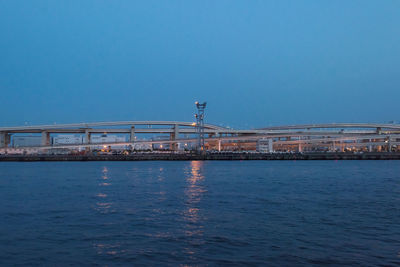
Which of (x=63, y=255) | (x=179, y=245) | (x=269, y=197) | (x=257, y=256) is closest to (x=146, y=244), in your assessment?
(x=179, y=245)

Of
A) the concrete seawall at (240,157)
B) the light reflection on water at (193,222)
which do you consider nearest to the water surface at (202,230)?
the light reflection on water at (193,222)

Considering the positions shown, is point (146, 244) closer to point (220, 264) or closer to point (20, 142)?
point (220, 264)

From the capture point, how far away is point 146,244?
24.7ft

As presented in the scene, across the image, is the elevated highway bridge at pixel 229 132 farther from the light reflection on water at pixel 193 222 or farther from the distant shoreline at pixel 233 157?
the light reflection on water at pixel 193 222

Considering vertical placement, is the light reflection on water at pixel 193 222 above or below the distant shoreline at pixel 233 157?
below

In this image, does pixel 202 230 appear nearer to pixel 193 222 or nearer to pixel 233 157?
pixel 193 222

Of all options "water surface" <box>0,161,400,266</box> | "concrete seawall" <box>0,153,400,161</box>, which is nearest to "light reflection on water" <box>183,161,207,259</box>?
"water surface" <box>0,161,400,266</box>

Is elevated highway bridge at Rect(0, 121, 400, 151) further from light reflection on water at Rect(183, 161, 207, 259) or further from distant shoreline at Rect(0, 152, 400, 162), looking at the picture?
light reflection on water at Rect(183, 161, 207, 259)

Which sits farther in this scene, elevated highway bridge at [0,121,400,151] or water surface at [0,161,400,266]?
elevated highway bridge at [0,121,400,151]

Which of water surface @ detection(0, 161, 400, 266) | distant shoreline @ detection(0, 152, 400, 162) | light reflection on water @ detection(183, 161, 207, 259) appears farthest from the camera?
distant shoreline @ detection(0, 152, 400, 162)

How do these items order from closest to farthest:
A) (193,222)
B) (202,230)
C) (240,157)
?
1. (202,230)
2. (193,222)
3. (240,157)

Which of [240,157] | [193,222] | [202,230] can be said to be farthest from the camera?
[240,157]

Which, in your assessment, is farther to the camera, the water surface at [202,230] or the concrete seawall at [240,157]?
the concrete seawall at [240,157]

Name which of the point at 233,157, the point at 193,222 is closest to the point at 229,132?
the point at 233,157
